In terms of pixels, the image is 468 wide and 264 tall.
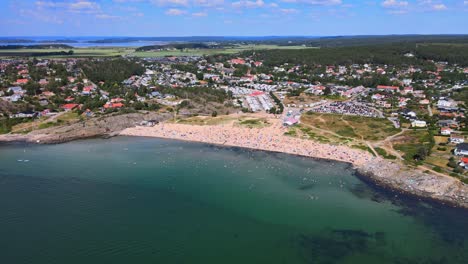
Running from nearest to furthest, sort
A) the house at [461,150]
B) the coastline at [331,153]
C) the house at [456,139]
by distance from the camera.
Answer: the coastline at [331,153] < the house at [461,150] < the house at [456,139]

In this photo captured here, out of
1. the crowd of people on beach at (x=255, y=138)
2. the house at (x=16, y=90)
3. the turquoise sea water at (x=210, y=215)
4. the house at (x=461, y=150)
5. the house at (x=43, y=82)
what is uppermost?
the house at (x=43, y=82)

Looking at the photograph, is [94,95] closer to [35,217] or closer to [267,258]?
[35,217]

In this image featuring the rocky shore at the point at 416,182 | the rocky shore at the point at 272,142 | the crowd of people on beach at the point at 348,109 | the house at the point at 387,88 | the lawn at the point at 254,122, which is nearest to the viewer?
the rocky shore at the point at 416,182

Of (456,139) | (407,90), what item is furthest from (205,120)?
(407,90)

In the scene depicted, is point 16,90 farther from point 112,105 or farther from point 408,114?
point 408,114

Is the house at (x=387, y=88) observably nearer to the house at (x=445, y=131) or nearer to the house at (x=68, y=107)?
the house at (x=445, y=131)

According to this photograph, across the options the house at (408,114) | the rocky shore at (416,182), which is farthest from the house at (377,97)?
the rocky shore at (416,182)

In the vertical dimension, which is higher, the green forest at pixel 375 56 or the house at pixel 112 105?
the green forest at pixel 375 56

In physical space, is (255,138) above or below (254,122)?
below
